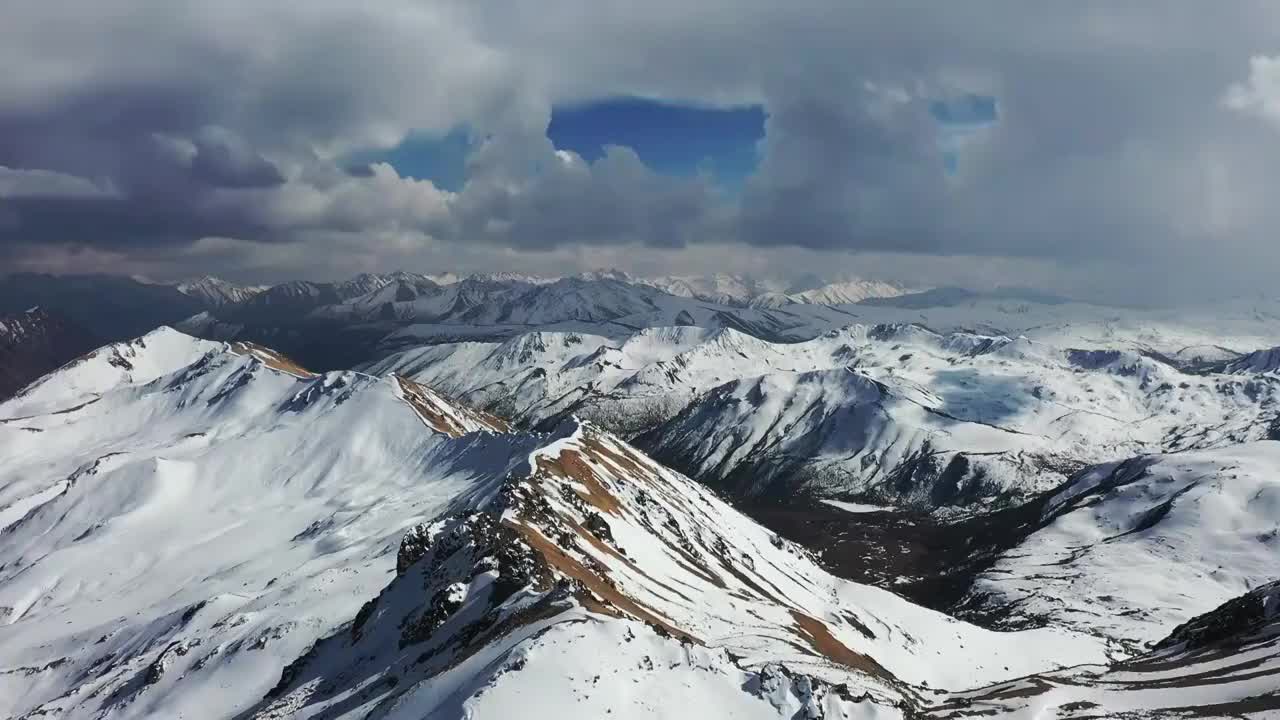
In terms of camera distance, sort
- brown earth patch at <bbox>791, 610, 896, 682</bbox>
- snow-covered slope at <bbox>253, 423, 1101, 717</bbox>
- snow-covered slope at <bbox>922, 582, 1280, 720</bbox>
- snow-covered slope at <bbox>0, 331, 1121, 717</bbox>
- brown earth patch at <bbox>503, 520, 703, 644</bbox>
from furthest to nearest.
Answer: brown earth patch at <bbox>791, 610, 896, 682</bbox> → brown earth patch at <bbox>503, 520, 703, 644</bbox> → snow-covered slope at <bbox>922, 582, 1280, 720</bbox> → snow-covered slope at <bbox>0, 331, 1121, 717</bbox> → snow-covered slope at <bbox>253, 423, 1101, 717</bbox>

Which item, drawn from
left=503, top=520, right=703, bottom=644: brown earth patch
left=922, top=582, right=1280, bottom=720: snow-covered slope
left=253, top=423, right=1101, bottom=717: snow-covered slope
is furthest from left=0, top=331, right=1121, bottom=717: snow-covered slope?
left=922, top=582, right=1280, bottom=720: snow-covered slope

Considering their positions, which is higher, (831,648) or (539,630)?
(539,630)

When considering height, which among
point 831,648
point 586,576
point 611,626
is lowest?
point 831,648

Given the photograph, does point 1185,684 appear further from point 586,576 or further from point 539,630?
point 586,576

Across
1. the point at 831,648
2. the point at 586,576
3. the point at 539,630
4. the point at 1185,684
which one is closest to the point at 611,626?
the point at 539,630

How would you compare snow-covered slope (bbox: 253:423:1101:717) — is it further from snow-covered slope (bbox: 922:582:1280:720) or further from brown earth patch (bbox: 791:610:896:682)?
snow-covered slope (bbox: 922:582:1280:720)

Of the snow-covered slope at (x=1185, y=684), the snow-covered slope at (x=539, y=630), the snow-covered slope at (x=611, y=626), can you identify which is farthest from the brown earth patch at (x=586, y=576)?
the snow-covered slope at (x=1185, y=684)

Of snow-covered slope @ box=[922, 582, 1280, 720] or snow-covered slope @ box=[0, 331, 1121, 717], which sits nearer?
snow-covered slope @ box=[0, 331, 1121, 717]

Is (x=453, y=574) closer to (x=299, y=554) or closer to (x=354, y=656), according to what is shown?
(x=354, y=656)

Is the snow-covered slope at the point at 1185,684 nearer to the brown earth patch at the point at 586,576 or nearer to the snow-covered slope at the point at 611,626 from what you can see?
the snow-covered slope at the point at 611,626

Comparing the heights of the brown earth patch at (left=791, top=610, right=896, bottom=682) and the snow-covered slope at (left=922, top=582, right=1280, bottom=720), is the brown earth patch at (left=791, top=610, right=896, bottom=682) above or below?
below

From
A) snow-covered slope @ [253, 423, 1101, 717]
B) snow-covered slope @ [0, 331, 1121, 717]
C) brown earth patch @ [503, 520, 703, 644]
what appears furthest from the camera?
brown earth patch @ [503, 520, 703, 644]

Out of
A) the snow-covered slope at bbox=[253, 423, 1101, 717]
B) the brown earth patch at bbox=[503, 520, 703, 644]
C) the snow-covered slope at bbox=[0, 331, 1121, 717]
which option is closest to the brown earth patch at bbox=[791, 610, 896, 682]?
the snow-covered slope at bbox=[253, 423, 1101, 717]
